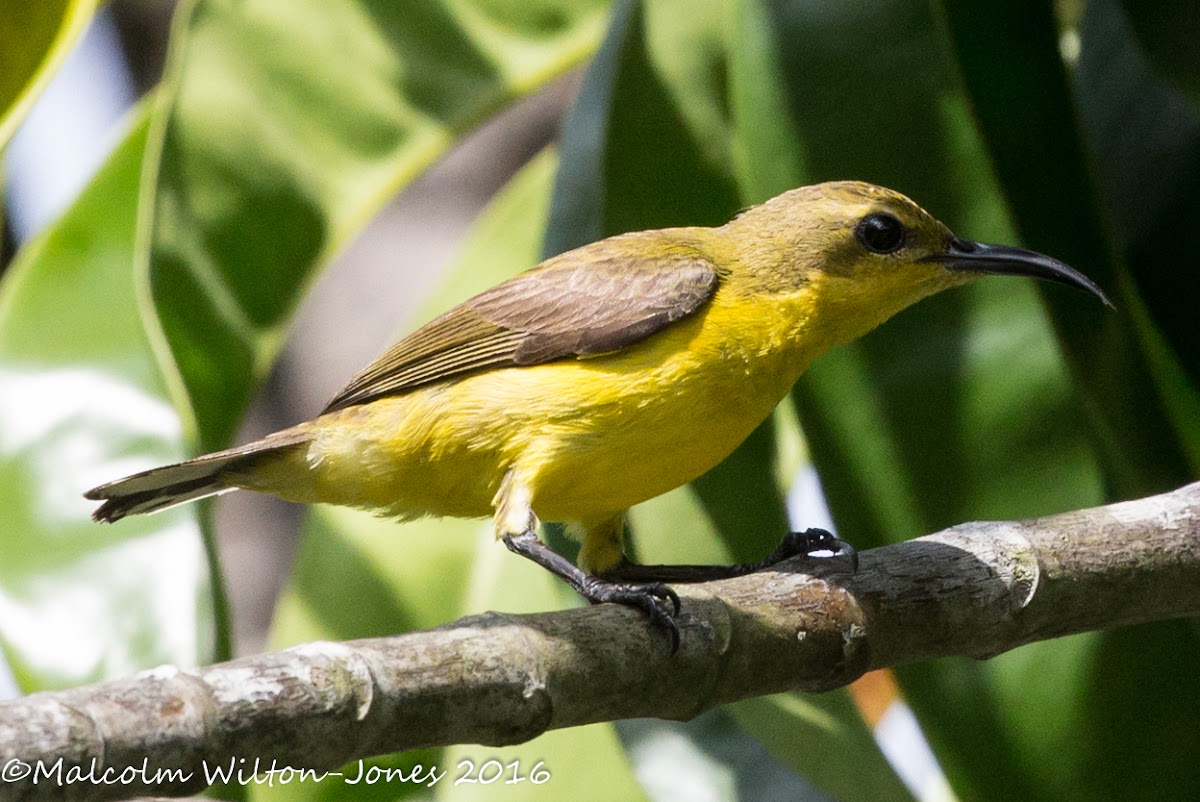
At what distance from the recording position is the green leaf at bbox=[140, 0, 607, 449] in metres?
3.54

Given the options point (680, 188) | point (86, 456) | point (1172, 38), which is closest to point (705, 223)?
point (680, 188)

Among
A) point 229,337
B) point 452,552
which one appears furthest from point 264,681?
point 452,552

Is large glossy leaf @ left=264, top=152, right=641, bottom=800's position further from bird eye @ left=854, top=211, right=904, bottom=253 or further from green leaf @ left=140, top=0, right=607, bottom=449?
bird eye @ left=854, top=211, right=904, bottom=253

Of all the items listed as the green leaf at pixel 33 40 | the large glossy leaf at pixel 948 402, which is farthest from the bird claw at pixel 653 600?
the green leaf at pixel 33 40

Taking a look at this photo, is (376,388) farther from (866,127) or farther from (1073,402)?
(1073,402)

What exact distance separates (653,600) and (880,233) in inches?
52.9

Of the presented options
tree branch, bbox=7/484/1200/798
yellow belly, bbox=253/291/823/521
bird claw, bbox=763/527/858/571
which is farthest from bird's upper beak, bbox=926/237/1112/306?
bird claw, bbox=763/527/858/571

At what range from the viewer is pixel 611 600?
8.74ft

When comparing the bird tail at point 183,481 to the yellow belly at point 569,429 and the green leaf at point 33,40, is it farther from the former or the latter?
the green leaf at point 33,40

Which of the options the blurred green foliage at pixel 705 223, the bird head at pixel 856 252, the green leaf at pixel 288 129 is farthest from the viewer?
the green leaf at pixel 288 129

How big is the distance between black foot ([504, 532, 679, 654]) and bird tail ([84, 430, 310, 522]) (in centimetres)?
69

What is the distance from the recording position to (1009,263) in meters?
3.11

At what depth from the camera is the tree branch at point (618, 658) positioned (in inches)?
63.4

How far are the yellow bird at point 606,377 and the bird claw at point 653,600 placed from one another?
6.5 inches
